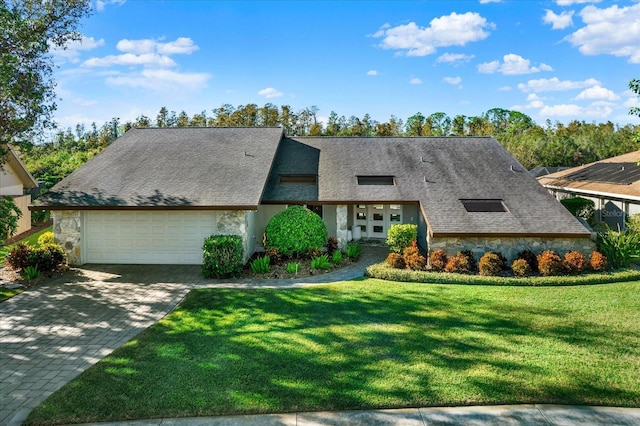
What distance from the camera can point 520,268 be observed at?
12578mm

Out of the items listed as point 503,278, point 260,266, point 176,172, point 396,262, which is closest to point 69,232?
point 176,172

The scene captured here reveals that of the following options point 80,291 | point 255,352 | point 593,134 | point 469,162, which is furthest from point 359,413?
point 593,134

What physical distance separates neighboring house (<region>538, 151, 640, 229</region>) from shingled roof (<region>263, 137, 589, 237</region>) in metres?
5.14

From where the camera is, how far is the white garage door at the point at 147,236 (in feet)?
47.9

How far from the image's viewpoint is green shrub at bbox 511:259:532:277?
12578mm

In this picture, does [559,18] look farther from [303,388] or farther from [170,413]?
[170,413]

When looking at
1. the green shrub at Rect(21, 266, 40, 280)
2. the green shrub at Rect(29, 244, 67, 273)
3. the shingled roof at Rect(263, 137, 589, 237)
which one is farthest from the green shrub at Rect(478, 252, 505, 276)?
the green shrub at Rect(21, 266, 40, 280)

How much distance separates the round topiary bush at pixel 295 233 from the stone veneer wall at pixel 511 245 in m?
4.25

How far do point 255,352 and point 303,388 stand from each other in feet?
5.15

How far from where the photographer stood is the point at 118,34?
19391 mm

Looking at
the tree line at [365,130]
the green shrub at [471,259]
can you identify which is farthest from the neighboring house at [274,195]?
the tree line at [365,130]

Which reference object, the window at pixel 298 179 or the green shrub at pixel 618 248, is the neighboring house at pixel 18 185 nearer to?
the window at pixel 298 179

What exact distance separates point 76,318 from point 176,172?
7.74 metres

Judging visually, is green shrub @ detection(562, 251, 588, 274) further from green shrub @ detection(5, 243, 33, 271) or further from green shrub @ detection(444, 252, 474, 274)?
green shrub @ detection(5, 243, 33, 271)
